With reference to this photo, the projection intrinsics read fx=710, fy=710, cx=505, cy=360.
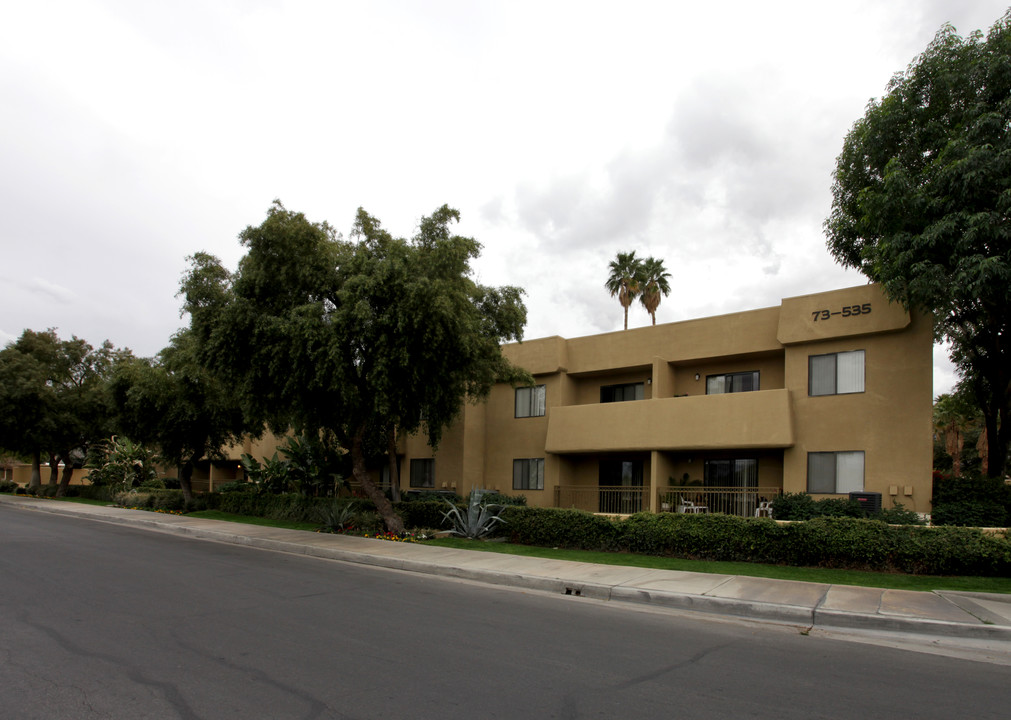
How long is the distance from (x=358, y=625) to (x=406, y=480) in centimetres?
2012

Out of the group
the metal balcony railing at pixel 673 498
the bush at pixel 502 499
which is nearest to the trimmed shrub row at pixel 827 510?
the metal balcony railing at pixel 673 498

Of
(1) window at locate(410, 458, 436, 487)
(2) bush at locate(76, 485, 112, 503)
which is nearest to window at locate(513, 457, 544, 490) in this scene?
(1) window at locate(410, 458, 436, 487)

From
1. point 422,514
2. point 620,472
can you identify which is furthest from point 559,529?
point 620,472

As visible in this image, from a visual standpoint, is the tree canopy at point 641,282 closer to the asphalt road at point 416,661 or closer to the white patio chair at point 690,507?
the white patio chair at point 690,507

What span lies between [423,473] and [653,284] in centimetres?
1703

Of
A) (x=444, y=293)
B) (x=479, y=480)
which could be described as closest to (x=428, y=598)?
(x=444, y=293)

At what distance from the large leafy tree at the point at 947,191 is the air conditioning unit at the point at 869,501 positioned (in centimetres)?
421

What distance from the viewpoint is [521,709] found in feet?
17.4

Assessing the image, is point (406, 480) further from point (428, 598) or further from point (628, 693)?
point (628, 693)

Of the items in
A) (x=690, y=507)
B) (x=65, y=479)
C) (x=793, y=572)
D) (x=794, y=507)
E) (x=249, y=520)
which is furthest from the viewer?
(x=65, y=479)

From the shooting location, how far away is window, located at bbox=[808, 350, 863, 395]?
18172mm

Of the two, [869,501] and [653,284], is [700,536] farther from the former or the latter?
[653,284]

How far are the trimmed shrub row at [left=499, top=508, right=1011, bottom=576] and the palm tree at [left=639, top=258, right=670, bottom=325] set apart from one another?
908 inches

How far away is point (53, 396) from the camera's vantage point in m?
35.7
